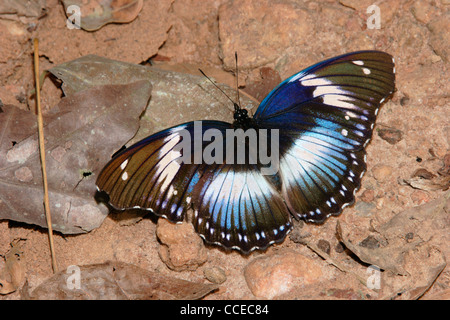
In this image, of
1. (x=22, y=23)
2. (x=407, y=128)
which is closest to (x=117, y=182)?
(x=22, y=23)

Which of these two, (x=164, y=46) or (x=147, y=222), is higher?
(x=164, y=46)

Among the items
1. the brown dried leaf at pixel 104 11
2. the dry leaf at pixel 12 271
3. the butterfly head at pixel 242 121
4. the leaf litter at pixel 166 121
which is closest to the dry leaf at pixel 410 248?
the leaf litter at pixel 166 121

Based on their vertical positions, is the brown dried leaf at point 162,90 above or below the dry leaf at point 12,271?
above

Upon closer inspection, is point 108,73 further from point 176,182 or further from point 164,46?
point 176,182

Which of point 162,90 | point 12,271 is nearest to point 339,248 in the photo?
point 162,90

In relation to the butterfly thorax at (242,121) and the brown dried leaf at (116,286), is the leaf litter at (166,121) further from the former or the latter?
the butterfly thorax at (242,121)

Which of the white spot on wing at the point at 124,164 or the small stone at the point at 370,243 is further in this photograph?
the small stone at the point at 370,243

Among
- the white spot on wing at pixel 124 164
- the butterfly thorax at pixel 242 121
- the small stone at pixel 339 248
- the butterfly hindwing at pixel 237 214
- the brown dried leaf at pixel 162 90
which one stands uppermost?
the brown dried leaf at pixel 162 90
